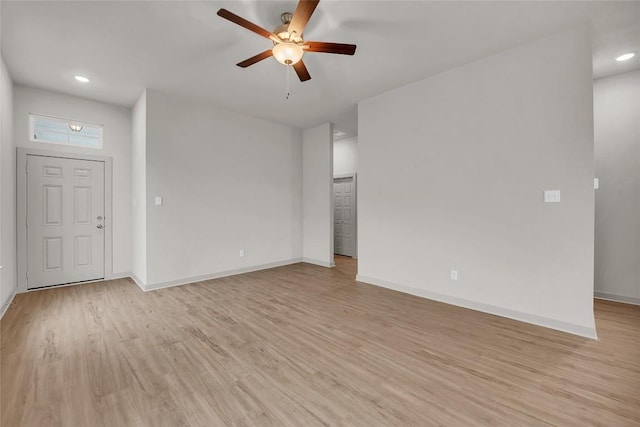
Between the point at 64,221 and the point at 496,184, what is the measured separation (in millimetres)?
6328

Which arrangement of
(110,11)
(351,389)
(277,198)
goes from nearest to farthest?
(351,389), (110,11), (277,198)

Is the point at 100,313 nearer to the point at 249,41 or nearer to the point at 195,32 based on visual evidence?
the point at 195,32

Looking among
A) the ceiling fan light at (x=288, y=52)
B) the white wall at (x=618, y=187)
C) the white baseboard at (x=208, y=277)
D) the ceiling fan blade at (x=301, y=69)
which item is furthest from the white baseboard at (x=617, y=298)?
the white baseboard at (x=208, y=277)

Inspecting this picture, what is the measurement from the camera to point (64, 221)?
4336 mm

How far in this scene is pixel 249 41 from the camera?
2.89 meters

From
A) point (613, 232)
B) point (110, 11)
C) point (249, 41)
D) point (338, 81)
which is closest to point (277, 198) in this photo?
point (338, 81)

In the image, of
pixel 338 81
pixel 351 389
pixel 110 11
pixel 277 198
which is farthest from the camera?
pixel 277 198

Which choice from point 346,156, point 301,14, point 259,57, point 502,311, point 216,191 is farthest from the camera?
point 346,156

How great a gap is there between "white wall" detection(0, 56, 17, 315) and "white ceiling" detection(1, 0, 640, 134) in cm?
38

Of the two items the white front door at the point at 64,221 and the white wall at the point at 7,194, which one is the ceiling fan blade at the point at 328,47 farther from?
the white front door at the point at 64,221

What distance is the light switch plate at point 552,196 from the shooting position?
9.07 ft

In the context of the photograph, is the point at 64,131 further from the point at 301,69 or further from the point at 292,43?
the point at 292,43

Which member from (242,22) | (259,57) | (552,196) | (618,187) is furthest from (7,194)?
(618,187)

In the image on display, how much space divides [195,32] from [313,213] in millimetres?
4012
